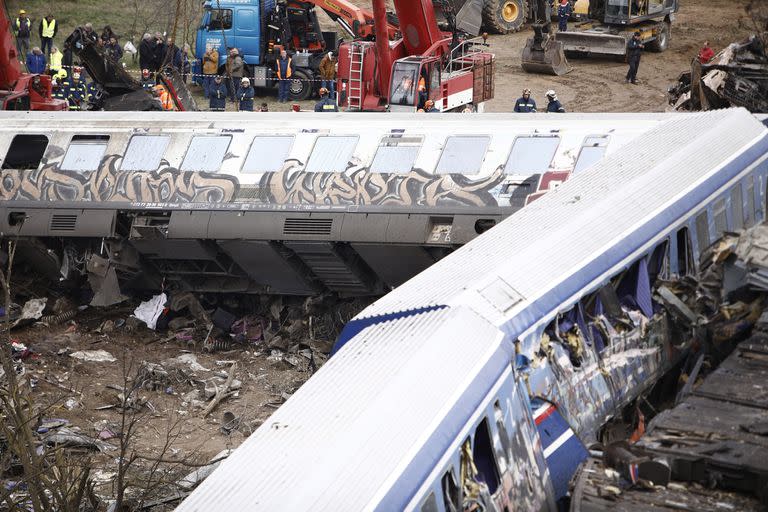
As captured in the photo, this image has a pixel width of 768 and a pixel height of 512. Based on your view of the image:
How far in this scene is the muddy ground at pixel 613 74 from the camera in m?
34.0

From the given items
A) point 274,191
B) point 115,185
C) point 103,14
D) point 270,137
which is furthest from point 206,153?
point 103,14

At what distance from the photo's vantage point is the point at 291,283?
63.3 ft

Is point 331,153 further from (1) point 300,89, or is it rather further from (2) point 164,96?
(1) point 300,89

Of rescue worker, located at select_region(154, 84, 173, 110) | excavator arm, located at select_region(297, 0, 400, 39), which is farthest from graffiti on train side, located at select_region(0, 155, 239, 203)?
excavator arm, located at select_region(297, 0, 400, 39)

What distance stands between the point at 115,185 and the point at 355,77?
9.07 meters

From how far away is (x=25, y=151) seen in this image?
70.5 ft

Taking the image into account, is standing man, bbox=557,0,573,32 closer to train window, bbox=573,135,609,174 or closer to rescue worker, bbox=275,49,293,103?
rescue worker, bbox=275,49,293,103

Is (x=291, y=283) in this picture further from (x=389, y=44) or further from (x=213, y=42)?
(x=213, y=42)

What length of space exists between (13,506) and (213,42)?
2748 cm

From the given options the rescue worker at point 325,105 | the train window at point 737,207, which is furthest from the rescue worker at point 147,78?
the train window at point 737,207

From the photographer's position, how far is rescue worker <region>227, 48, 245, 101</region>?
33219mm

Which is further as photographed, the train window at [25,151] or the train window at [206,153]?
the train window at [25,151]

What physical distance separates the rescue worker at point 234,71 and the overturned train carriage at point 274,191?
39.4 feet

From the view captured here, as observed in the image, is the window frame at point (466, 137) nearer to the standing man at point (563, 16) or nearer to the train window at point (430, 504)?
the train window at point (430, 504)
